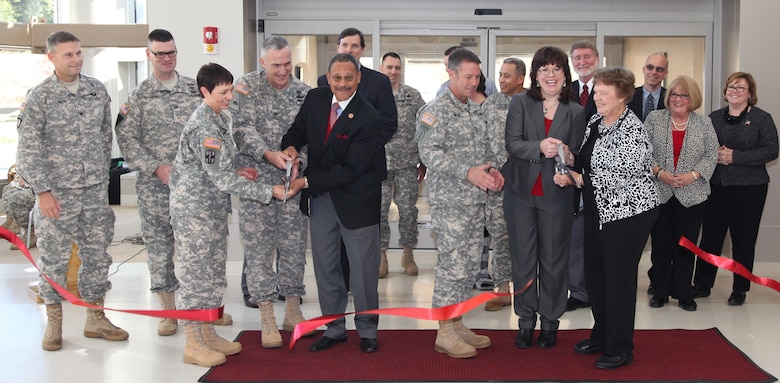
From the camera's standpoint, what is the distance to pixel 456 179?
4254 millimetres

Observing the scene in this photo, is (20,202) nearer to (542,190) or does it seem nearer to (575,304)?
(575,304)

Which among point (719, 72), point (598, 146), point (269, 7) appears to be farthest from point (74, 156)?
point (719, 72)

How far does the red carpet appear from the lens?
4.00 m

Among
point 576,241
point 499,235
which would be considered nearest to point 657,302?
point 576,241

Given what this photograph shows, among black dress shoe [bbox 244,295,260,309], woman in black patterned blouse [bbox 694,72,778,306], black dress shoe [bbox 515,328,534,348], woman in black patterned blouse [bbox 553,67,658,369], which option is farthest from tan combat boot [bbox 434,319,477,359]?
woman in black patterned blouse [bbox 694,72,778,306]

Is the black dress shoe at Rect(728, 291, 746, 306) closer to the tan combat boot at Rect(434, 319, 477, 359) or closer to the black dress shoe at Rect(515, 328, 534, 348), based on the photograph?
the black dress shoe at Rect(515, 328, 534, 348)

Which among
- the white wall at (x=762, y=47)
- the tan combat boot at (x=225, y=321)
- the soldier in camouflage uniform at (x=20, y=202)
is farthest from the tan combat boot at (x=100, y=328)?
the white wall at (x=762, y=47)

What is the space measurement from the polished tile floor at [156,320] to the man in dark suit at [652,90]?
1.34 meters

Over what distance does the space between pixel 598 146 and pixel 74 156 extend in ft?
9.36

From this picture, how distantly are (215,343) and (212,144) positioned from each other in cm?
112

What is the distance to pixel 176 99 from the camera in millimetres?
4848

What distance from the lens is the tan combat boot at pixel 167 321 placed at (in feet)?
15.8

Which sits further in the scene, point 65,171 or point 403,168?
point 403,168

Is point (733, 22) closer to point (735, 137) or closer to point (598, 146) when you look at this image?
point (735, 137)
